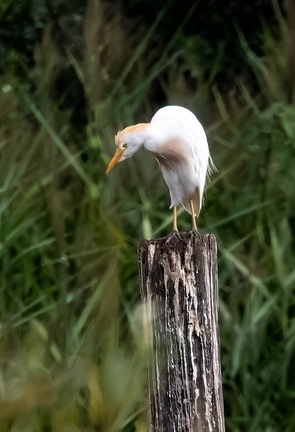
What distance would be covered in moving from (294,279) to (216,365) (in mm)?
646

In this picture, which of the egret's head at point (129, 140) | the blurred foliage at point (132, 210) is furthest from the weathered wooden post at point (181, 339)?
the egret's head at point (129, 140)

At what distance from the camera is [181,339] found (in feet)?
4.86

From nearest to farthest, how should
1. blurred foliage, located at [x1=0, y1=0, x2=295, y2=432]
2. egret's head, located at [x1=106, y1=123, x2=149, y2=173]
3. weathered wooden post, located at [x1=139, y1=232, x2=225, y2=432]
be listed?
1. weathered wooden post, located at [x1=139, y1=232, x2=225, y2=432]
2. egret's head, located at [x1=106, y1=123, x2=149, y2=173]
3. blurred foliage, located at [x1=0, y1=0, x2=295, y2=432]

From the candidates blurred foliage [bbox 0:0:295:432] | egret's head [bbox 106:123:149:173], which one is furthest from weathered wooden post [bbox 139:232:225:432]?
egret's head [bbox 106:123:149:173]

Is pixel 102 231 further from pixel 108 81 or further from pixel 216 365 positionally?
pixel 108 81

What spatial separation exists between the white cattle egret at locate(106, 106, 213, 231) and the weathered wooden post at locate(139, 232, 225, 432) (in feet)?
0.98

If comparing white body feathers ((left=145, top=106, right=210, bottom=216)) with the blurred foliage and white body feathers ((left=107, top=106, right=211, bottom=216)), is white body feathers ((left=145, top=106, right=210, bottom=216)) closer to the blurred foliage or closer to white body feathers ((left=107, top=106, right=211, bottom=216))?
white body feathers ((left=107, top=106, right=211, bottom=216))

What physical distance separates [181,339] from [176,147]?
19.9 inches

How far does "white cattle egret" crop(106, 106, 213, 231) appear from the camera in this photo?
1.75m

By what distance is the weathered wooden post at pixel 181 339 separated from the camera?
1.48 m

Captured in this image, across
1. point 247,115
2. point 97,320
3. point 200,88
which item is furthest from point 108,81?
point 97,320

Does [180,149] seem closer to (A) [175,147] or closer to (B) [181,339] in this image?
(A) [175,147]

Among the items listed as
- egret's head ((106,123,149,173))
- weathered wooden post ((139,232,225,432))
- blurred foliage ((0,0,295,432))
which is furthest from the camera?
blurred foliage ((0,0,295,432))

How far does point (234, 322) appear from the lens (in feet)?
6.80
